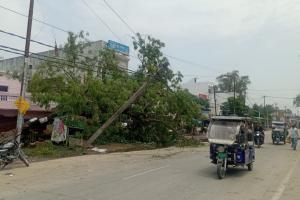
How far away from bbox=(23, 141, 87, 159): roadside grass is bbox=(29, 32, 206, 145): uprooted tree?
230cm

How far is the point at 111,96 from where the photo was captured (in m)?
26.8

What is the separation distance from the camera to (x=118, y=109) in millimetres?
27000

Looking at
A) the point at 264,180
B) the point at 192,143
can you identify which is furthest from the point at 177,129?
the point at 264,180

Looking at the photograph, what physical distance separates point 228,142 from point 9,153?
8.25 meters

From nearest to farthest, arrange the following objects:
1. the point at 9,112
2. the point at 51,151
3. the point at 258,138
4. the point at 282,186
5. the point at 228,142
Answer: the point at 282,186 < the point at 228,142 < the point at 51,151 < the point at 9,112 < the point at 258,138

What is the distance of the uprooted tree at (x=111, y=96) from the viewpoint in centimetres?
2577

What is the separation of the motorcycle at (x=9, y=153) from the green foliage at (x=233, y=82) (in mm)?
94175

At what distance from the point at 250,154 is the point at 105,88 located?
12.6 meters

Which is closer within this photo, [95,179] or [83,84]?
[95,179]

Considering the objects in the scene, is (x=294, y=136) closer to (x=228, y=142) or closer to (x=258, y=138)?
(x=258, y=138)

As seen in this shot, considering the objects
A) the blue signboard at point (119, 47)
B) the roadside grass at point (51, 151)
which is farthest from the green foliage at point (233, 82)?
the roadside grass at point (51, 151)

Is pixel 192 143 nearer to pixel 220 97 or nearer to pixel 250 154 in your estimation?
pixel 250 154

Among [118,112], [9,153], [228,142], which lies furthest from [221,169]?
[118,112]

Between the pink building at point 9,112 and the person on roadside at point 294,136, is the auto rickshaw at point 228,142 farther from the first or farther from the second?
the person on roadside at point 294,136
